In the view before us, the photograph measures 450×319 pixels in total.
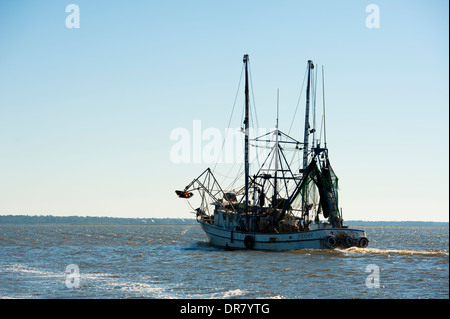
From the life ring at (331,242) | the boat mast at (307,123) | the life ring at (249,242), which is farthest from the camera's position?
the boat mast at (307,123)

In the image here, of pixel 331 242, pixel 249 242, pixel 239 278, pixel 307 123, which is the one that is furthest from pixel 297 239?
pixel 239 278

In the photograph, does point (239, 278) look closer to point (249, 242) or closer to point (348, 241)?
point (348, 241)

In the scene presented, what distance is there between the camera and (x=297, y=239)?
5497cm

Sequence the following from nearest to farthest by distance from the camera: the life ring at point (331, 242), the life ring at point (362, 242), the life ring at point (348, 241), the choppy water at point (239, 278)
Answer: the choppy water at point (239, 278) → the life ring at point (331, 242) → the life ring at point (348, 241) → the life ring at point (362, 242)

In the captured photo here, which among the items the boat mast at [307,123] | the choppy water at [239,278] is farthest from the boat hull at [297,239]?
the boat mast at [307,123]

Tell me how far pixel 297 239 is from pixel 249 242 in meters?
6.74

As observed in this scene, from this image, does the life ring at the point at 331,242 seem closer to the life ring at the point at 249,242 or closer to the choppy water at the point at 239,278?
the choppy water at the point at 239,278

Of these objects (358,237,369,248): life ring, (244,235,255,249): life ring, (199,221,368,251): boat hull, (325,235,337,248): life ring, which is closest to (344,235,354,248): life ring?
(199,221,368,251): boat hull

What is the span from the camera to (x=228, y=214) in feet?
214

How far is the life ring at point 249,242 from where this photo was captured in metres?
59.1

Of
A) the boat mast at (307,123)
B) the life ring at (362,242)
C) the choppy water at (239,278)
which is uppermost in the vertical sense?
the boat mast at (307,123)

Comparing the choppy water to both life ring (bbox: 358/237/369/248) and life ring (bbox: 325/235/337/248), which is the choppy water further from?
life ring (bbox: 358/237/369/248)
